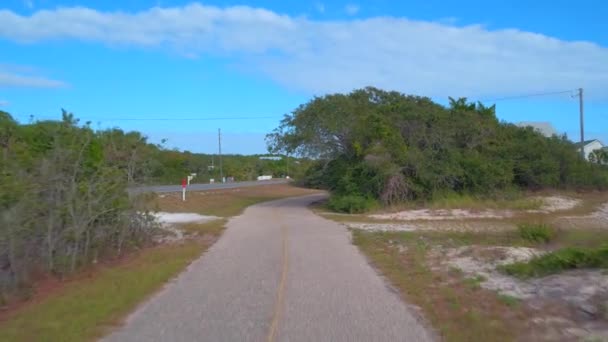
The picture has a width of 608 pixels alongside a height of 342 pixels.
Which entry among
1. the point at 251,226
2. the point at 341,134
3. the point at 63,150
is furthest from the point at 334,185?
the point at 63,150

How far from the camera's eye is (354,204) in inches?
1433

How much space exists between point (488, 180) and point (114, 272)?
28550mm

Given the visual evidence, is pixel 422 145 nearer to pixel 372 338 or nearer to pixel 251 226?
pixel 251 226

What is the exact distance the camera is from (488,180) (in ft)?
125

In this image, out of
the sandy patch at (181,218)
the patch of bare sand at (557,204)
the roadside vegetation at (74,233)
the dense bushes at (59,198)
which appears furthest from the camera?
the patch of bare sand at (557,204)

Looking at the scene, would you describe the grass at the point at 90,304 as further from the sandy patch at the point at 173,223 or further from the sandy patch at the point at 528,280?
the sandy patch at the point at 528,280

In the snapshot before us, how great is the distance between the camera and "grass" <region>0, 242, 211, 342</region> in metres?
8.35

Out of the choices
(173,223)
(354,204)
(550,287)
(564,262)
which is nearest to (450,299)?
(550,287)

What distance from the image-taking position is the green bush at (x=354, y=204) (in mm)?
36375

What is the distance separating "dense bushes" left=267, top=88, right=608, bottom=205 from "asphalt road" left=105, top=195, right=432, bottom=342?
19.9 meters

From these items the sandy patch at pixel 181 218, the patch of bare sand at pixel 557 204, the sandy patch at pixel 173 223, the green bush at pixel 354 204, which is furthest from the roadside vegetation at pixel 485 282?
the patch of bare sand at pixel 557 204

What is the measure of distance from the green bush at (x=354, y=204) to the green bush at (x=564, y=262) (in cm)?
2329

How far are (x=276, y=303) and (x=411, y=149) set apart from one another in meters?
28.0

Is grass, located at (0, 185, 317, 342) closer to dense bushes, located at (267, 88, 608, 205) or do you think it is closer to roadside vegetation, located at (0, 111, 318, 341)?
roadside vegetation, located at (0, 111, 318, 341)
